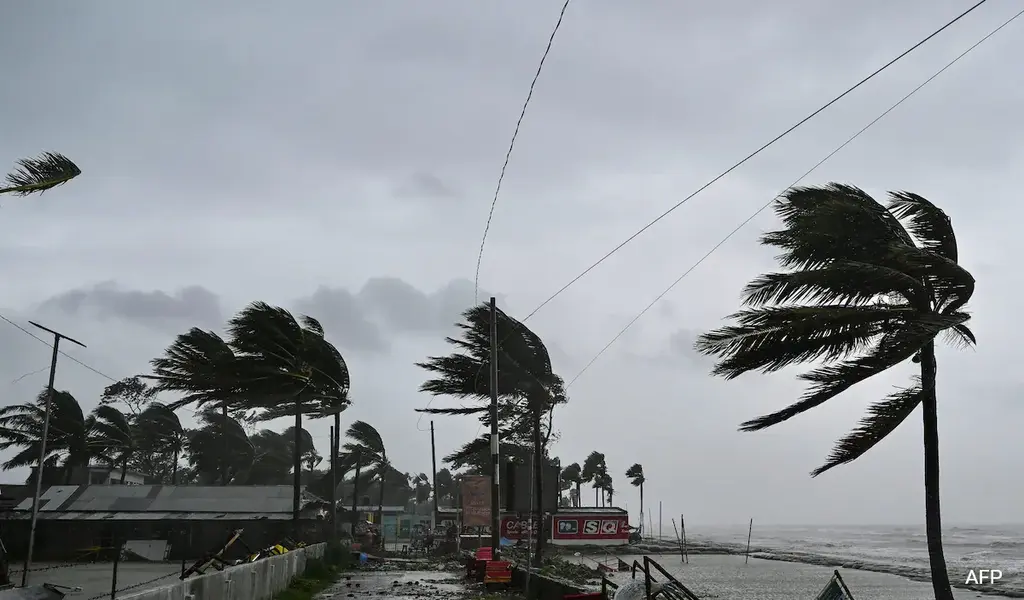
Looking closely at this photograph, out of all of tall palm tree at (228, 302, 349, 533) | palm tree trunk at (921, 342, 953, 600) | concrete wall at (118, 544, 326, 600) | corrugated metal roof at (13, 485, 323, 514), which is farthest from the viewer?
corrugated metal roof at (13, 485, 323, 514)

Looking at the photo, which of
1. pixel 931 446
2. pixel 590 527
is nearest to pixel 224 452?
pixel 590 527

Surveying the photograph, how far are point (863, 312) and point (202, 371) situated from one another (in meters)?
27.7

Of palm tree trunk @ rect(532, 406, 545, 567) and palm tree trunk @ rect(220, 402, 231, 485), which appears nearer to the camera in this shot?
palm tree trunk @ rect(532, 406, 545, 567)

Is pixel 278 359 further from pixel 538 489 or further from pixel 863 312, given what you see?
pixel 863 312

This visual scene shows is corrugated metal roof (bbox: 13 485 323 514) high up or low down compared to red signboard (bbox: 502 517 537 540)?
up

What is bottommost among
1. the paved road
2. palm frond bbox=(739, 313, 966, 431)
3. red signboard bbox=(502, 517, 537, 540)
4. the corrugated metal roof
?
the paved road

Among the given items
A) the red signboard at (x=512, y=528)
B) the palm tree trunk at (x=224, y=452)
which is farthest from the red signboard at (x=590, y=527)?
the palm tree trunk at (x=224, y=452)

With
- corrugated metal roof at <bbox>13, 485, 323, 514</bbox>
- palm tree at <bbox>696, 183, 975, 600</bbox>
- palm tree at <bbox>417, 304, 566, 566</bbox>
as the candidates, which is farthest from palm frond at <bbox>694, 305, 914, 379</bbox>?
corrugated metal roof at <bbox>13, 485, 323, 514</bbox>

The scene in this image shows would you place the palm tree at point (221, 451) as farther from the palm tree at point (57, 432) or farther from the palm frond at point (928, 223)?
the palm frond at point (928, 223)

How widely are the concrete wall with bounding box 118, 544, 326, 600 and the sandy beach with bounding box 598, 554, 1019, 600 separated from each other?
52.5 ft

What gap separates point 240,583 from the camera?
13758 millimetres

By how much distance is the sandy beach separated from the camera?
30922 mm

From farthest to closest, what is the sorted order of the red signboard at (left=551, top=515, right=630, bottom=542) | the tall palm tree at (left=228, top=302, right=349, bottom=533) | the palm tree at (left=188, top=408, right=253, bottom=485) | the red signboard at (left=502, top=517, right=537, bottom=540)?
the palm tree at (left=188, top=408, right=253, bottom=485)
the red signboard at (left=502, top=517, right=537, bottom=540)
the red signboard at (left=551, top=515, right=630, bottom=542)
the tall palm tree at (left=228, top=302, right=349, bottom=533)

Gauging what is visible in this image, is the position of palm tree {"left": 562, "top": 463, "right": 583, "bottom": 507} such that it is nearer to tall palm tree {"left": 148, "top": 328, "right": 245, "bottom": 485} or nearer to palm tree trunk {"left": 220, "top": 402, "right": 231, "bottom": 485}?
palm tree trunk {"left": 220, "top": 402, "right": 231, "bottom": 485}
